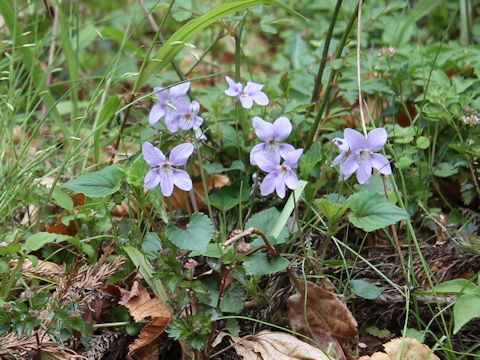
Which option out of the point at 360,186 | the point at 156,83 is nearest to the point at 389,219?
the point at 360,186

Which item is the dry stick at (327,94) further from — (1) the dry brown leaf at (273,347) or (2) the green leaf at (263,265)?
(1) the dry brown leaf at (273,347)

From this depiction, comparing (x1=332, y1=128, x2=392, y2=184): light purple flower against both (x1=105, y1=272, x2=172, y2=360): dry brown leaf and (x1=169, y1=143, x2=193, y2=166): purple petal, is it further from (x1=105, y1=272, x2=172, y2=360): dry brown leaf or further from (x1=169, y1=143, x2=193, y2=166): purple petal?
(x1=105, y1=272, x2=172, y2=360): dry brown leaf

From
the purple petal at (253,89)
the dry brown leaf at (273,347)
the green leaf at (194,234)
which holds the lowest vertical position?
the dry brown leaf at (273,347)

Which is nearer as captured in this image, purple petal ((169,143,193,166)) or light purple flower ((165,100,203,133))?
purple petal ((169,143,193,166))

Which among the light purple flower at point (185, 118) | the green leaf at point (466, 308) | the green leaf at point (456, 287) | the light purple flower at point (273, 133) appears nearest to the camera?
the green leaf at point (466, 308)

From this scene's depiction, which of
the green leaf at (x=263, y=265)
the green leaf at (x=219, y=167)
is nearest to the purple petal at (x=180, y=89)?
the green leaf at (x=219, y=167)

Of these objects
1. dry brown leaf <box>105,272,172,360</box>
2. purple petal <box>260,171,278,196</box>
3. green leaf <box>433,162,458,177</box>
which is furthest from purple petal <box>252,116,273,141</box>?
green leaf <box>433,162,458,177</box>

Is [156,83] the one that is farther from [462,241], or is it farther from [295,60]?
[462,241]

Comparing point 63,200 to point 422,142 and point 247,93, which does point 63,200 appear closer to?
point 247,93
